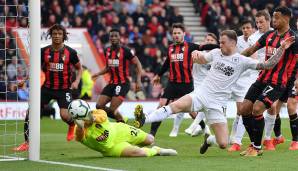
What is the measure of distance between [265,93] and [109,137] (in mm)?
2510

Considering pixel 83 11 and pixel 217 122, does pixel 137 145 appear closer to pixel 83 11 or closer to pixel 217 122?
pixel 217 122

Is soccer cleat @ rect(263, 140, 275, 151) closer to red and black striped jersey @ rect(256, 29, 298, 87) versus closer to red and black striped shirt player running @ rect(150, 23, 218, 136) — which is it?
red and black striped jersey @ rect(256, 29, 298, 87)

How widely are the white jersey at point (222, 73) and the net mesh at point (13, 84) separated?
2.72m

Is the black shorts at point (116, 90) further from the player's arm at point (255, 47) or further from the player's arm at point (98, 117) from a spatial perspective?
the player's arm at point (98, 117)

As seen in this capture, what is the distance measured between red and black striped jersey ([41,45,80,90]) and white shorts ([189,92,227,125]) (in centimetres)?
331

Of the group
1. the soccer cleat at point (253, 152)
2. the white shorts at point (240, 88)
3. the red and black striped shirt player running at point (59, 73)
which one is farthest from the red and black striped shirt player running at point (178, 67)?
the soccer cleat at point (253, 152)

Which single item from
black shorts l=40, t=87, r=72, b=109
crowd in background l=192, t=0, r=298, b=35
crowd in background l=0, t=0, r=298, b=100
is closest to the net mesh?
black shorts l=40, t=87, r=72, b=109

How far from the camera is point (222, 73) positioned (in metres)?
11.6

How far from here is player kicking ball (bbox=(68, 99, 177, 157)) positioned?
421 inches

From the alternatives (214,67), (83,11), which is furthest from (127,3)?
(214,67)

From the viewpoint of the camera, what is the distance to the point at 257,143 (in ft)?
38.3

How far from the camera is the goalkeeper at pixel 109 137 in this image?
10.8m

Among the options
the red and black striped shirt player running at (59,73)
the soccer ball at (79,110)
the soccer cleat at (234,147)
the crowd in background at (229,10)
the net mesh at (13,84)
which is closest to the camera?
the soccer ball at (79,110)

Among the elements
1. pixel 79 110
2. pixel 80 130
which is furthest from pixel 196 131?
pixel 79 110
